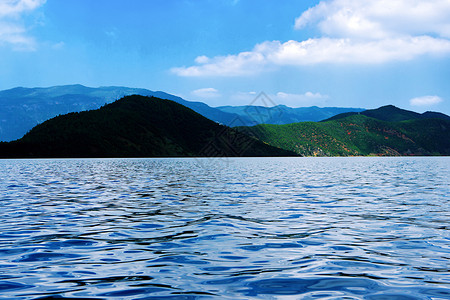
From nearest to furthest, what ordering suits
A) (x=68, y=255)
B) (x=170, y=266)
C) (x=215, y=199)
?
(x=170, y=266)
(x=68, y=255)
(x=215, y=199)

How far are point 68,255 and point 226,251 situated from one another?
4.51 metres

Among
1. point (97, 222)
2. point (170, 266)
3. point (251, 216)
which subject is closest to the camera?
point (170, 266)

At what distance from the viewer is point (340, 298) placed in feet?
25.2

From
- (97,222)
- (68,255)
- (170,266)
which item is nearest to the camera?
(170,266)

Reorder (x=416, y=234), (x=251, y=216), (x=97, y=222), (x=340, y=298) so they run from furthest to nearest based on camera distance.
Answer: (x=251, y=216) → (x=97, y=222) → (x=416, y=234) → (x=340, y=298)

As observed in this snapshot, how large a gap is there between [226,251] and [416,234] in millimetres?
7275

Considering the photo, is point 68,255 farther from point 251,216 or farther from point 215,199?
point 215,199

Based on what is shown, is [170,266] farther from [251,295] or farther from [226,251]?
[251,295]

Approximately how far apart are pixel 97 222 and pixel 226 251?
7880 millimetres

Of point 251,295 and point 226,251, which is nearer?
point 251,295

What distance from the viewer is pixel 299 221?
17.5 meters

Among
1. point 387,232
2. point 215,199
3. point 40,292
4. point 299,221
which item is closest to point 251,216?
point 299,221

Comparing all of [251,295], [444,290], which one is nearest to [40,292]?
[251,295]

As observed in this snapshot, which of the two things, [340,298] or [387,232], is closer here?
[340,298]
